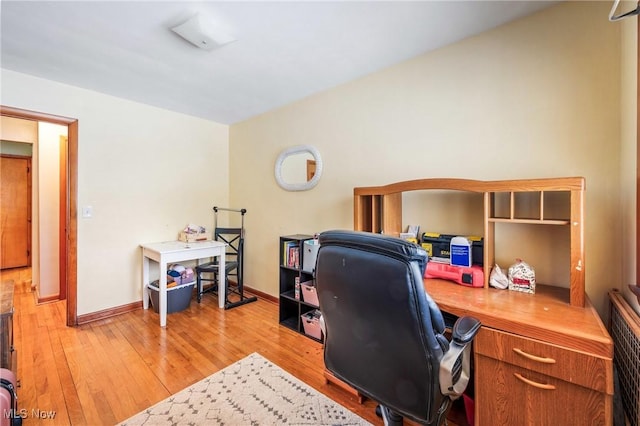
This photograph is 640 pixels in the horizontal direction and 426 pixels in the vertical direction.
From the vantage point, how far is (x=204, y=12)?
163 cm

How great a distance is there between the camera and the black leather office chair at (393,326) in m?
0.94

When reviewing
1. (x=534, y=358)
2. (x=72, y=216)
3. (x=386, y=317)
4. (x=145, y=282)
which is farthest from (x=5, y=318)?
(x=534, y=358)

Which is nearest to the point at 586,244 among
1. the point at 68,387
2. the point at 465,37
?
the point at 465,37

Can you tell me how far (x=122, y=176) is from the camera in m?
3.03

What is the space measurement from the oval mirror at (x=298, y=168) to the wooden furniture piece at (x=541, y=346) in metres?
1.58

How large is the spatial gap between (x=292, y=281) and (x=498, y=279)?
6.03 ft

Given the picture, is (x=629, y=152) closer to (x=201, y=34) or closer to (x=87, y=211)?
(x=201, y=34)

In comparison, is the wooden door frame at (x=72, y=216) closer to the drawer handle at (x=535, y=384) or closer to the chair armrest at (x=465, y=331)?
the chair armrest at (x=465, y=331)

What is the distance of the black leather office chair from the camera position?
94 cm

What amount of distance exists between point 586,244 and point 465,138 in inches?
36.3

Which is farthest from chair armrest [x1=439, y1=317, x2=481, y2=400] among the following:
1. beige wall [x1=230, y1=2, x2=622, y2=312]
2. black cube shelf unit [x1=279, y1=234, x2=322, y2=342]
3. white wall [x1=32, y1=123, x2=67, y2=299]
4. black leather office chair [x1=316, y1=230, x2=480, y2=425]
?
white wall [x1=32, y1=123, x2=67, y2=299]

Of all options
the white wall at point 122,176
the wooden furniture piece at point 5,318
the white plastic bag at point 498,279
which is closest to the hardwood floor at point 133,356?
the wooden furniture piece at point 5,318

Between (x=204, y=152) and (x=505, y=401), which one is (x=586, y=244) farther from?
(x=204, y=152)

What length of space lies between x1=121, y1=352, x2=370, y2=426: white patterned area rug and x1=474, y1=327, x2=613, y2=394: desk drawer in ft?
2.73
